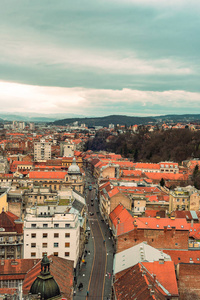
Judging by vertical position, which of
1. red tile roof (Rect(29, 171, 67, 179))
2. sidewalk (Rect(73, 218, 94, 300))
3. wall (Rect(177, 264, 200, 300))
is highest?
red tile roof (Rect(29, 171, 67, 179))

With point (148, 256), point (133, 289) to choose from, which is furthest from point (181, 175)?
point (133, 289)

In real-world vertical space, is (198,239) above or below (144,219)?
below

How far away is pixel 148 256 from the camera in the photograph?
166 feet

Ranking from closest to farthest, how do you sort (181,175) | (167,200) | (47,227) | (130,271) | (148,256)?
(130,271) < (148,256) < (47,227) < (167,200) < (181,175)

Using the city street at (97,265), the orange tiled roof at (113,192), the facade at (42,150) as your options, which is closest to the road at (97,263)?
the city street at (97,265)

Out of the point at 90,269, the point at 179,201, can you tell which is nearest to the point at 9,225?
the point at 90,269

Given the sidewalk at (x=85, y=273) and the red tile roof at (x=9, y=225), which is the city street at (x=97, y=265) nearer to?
the sidewalk at (x=85, y=273)

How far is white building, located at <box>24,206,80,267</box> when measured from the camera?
56.8 m

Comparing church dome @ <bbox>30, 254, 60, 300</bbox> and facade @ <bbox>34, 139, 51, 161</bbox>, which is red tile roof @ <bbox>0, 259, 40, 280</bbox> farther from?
facade @ <bbox>34, 139, 51, 161</bbox>

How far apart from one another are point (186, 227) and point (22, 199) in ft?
118

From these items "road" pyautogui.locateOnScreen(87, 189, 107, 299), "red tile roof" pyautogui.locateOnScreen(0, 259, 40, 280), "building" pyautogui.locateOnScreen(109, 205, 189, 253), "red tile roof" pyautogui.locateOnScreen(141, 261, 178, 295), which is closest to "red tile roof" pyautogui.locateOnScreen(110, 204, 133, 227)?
"road" pyautogui.locateOnScreen(87, 189, 107, 299)

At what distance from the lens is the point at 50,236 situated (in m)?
57.2

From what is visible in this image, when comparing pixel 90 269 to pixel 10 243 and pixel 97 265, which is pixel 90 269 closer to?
pixel 97 265

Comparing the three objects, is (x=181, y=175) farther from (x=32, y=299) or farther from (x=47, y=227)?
(x=32, y=299)
